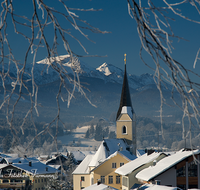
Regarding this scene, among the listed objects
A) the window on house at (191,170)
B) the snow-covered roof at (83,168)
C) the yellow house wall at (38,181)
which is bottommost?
the yellow house wall at (38,181)

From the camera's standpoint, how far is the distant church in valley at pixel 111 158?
105 ft

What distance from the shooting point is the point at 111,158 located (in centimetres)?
3275

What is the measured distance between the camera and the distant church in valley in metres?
32.1

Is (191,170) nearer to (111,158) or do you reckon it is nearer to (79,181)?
(111,158)

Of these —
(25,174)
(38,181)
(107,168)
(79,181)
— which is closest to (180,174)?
(107,168)

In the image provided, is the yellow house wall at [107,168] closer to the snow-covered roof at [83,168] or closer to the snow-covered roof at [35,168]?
the snow-covered roof at [83,168]

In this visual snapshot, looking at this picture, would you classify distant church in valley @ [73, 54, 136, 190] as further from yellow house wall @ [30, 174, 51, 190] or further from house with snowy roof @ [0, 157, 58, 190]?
yellow house wall @ [30, 174, 51, 190]

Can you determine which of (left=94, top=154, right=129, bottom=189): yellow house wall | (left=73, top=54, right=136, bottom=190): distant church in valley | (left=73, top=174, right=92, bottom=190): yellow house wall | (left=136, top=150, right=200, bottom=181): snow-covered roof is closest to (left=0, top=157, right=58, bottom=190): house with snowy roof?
(left=73, top=174, right=92, bottom=190): yellow house wall

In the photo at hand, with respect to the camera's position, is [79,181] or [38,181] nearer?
[79,181]

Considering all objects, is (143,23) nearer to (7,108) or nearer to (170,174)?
(7,108)

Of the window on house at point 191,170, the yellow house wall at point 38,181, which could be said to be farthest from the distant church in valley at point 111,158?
the yellow house wall at point 38,181

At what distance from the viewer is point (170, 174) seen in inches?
680

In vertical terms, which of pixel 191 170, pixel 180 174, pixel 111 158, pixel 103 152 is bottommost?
pixel 180 174

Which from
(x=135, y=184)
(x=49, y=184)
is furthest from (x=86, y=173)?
(x=135, y=184)
